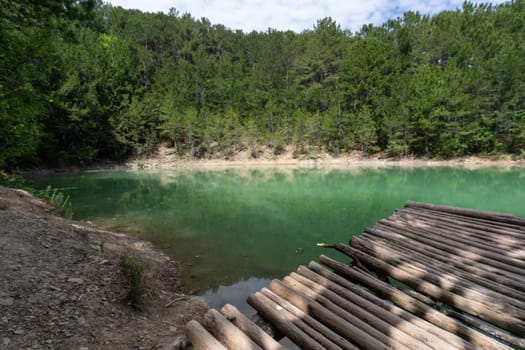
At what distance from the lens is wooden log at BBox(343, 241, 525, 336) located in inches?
88.1

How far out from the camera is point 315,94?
145 ft

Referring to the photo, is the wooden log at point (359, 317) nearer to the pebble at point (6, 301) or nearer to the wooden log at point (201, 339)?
the wooden log at point (201, 339)

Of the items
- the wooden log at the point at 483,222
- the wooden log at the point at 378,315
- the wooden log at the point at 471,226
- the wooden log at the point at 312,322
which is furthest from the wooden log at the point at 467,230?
the wooden log at the point at 312,322

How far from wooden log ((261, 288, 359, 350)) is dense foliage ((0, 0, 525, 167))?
2641 cm

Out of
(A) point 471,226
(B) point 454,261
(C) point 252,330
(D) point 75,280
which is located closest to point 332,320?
(C) point 252,330

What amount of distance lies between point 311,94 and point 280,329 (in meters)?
45.5

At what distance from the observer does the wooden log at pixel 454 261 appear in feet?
9.25

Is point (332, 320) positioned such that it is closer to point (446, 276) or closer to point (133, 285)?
point (446, 276)

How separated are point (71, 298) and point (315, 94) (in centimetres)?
4485

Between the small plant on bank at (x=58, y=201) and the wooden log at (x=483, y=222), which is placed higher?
the wooden log at (x=483, y=222)

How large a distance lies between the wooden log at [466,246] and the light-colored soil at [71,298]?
12.1 feet

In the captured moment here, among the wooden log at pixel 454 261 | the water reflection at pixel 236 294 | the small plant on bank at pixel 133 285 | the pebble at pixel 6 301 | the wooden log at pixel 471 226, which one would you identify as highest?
the wooden log at pixel 471 226

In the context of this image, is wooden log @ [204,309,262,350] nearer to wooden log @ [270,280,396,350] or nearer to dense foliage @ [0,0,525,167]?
wooden log @ [270,280,396,350]

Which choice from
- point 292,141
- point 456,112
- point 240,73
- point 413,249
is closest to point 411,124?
point 456,112
